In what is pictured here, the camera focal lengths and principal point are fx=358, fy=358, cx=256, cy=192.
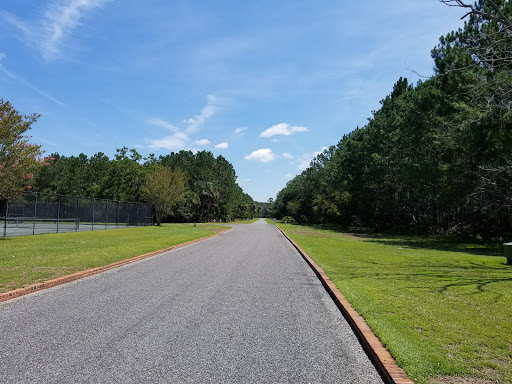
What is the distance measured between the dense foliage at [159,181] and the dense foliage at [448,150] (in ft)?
84.4

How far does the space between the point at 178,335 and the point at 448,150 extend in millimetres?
24896

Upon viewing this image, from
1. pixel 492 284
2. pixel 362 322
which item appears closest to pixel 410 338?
pixel 362 322

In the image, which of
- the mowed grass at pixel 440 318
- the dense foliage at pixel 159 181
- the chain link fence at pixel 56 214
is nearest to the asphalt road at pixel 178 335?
the mowed grass at pixel 440 318

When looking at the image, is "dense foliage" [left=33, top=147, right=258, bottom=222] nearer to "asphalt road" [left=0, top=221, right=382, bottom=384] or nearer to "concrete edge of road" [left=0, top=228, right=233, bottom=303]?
"concrete edge of road" [left=0, top=228, right=233, bottom=303]

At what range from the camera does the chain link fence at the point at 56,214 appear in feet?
69.9

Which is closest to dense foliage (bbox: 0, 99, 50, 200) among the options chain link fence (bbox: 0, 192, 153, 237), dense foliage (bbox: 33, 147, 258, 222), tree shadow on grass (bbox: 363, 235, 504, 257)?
chain link fence (bbox: 0, 192, 153, 237)

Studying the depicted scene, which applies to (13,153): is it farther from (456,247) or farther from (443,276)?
(456,247)

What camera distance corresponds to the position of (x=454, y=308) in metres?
6.28

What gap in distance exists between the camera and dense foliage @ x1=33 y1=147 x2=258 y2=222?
50.8 meters

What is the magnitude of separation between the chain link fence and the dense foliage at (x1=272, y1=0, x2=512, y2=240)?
2346 cm

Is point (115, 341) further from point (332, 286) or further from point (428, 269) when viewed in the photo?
point (428, 269)

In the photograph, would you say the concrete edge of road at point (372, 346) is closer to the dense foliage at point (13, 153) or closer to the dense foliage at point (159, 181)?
the dense foliage at point (13, 153)

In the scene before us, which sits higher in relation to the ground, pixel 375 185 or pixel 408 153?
pixel 408 153

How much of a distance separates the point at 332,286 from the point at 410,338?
145 inches
